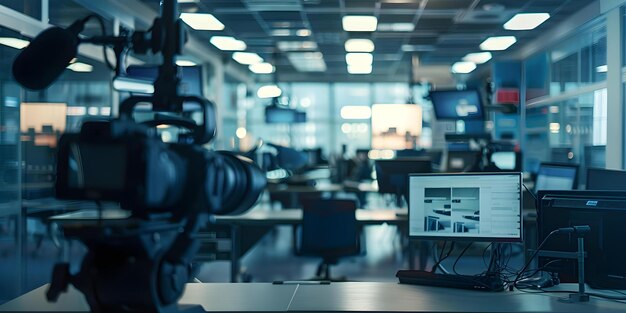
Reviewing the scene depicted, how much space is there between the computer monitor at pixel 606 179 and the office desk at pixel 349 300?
81cm

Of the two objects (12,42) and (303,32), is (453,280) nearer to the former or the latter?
(12,42)

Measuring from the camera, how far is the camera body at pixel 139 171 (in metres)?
1.46

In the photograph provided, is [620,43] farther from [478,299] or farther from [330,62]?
[330,62]

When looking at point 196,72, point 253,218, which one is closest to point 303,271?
point 253,218

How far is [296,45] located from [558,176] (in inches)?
261

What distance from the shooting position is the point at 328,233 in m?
4.88

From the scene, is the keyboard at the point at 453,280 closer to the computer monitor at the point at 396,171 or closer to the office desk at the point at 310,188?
the computer monitor at the point at 396,171

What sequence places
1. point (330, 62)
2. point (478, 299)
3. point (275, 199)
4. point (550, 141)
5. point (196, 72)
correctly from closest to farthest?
point (478, 299) → point (196, 72) → point (275, 199) → point (550, 141) → point (330, 62)

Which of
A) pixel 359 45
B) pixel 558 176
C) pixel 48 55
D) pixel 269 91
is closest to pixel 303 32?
pixel 359 45

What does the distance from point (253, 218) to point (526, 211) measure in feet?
7.14

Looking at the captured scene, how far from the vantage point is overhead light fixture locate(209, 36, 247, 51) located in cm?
977

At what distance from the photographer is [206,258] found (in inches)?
196

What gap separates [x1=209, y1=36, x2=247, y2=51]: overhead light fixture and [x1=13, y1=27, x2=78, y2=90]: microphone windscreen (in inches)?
313

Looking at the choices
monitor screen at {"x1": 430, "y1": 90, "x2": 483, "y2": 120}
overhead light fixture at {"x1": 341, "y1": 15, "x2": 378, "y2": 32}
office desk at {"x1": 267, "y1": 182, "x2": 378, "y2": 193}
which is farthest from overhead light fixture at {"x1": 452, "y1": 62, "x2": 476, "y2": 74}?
monitor screen at {"x1": 430, "y1": 90, "x2": 483, "y2": 120}
